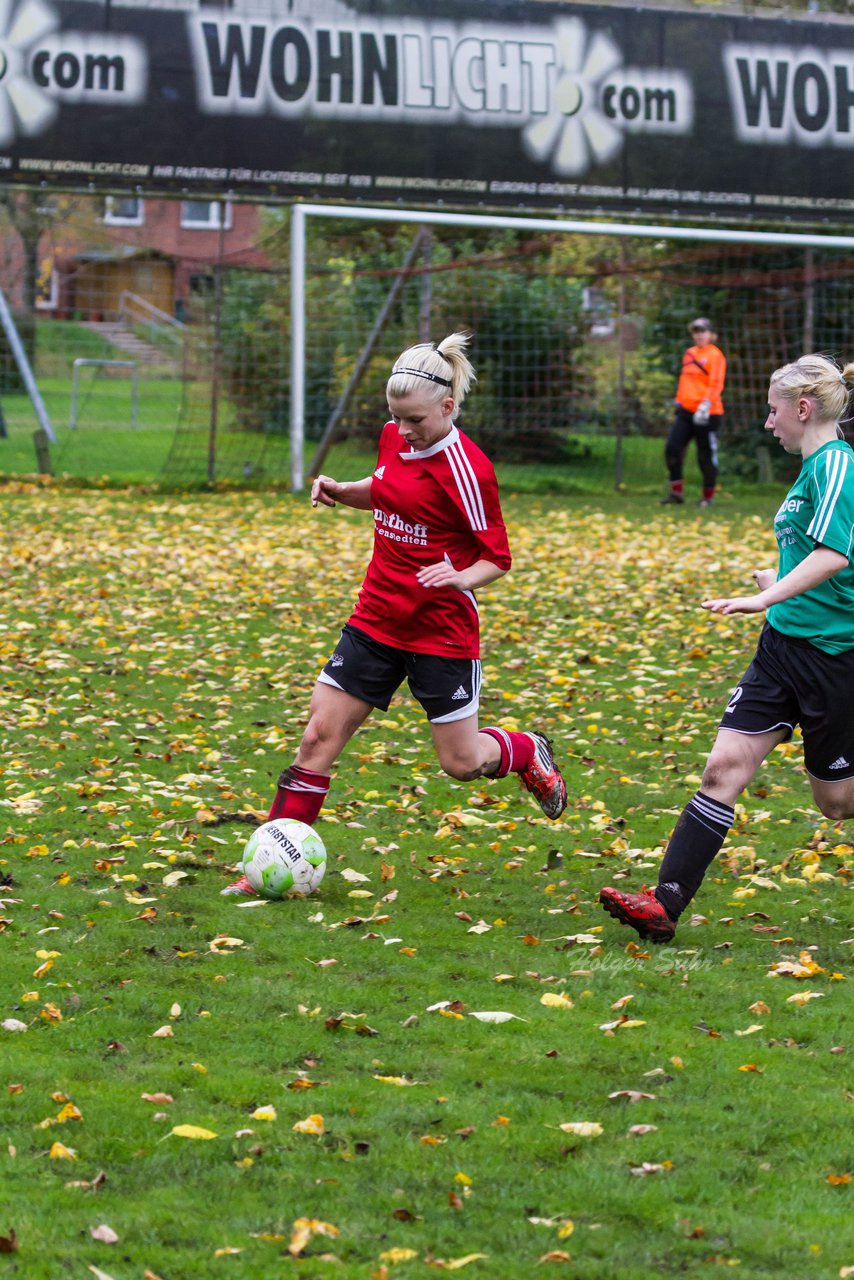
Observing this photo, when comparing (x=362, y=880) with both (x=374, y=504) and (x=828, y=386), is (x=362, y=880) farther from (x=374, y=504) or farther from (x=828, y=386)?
(x=828, y=386)

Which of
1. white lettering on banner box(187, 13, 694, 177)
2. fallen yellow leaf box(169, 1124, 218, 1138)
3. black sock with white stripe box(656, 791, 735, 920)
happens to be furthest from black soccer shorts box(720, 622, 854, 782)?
white lettering on banner box(187, 13, 694, 177)

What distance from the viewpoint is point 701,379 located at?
64.7 feet

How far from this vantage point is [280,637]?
11.5 metres

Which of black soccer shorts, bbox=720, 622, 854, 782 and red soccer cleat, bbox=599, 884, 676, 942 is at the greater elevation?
black soccer shorts, bbox=720, 622, 854, 782

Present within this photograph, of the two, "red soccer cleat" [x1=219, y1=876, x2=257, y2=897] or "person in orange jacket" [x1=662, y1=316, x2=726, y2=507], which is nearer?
"red soccer cleat" [x1=219, y1=876, x2=257, y2=897]

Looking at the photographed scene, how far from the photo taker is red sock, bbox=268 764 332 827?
6.22 meters

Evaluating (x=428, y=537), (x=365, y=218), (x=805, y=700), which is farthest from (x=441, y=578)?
(x=365, y=218)

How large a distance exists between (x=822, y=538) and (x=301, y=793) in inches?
86.4

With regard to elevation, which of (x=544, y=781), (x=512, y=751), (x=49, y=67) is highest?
(x=49, y=67)

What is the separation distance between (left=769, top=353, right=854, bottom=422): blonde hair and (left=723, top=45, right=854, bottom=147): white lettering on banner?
17384 mm

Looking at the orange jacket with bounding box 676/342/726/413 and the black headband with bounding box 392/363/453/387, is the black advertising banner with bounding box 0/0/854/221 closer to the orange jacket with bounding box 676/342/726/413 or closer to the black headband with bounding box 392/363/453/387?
the orange jacket with bounding box 676/342/726/413

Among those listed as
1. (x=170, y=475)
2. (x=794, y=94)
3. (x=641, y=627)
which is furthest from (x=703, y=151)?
(x=641, y=627)

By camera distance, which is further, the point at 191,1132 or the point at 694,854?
the point at 694,854

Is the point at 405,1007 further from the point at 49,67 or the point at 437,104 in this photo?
the point at 437,104
